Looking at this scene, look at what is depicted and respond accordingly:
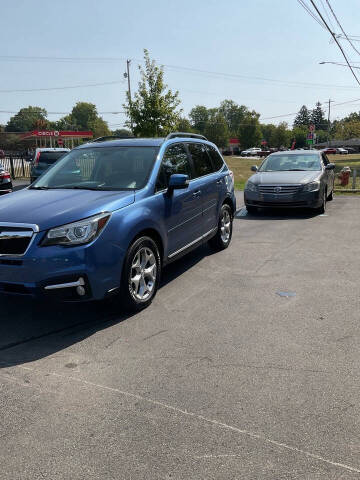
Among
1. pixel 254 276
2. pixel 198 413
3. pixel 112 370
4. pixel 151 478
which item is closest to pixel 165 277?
pixel 254 276

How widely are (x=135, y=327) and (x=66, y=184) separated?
80.5 inches

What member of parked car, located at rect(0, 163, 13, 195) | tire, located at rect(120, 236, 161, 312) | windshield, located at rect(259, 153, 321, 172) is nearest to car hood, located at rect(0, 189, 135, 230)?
tire, located at rect(120, 236, 161, 312)

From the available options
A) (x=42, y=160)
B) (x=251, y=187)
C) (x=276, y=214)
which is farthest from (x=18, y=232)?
(x=42, y=160)

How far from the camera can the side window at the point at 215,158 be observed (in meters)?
7.06

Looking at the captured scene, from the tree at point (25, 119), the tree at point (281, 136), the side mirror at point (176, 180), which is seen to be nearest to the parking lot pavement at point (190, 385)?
the side mirror at point (176, 180)

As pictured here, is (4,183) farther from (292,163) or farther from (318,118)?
(318,118)

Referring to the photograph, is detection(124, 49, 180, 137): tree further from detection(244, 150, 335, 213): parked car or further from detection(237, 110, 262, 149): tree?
detection(237, 110, 262, 149): tree

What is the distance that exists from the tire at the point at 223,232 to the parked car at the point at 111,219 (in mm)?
366

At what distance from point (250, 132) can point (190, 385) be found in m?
119

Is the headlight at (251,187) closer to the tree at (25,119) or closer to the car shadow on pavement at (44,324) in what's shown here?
the car shadow on pavement at (44,324)

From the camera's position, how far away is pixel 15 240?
3895 millimetres

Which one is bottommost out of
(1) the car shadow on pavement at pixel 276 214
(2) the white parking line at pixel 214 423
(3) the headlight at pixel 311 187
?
(2) the white parking line at pixel 214 423

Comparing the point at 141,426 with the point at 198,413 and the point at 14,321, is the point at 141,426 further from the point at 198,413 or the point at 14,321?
the point at 14,321

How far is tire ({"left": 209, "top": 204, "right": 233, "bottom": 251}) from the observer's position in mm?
7179
